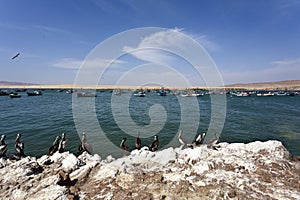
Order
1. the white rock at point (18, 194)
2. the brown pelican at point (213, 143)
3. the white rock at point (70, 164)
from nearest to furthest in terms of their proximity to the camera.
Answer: the white rock at point (18, 194), the white rock at point (70, 164), the brown pelican at point (213, 143)

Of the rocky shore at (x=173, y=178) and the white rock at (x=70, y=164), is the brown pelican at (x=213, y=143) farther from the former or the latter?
the white rock at (x=70, y=164)

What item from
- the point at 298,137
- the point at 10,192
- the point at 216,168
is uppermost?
the point at 216,168

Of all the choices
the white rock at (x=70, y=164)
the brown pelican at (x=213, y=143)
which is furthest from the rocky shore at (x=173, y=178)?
the brown pelican at (x=213, y=143)

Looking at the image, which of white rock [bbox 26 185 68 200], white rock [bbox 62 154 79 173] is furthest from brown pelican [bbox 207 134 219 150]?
white rock [bbox 26 185 68 200]

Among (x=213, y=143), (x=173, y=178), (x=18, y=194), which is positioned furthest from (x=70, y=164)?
(x=213, y=143)

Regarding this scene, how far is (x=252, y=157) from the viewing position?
689 cm

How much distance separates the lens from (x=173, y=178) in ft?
20.3

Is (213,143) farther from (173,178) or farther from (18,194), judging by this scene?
(18,194)

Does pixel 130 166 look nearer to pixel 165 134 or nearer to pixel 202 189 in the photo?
pixel 202 189

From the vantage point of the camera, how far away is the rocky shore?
212 inches

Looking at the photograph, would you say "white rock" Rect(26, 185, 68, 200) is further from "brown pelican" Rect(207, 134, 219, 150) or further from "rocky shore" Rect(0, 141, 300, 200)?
"brown pelican" Rect(207, 134, 219, 150)

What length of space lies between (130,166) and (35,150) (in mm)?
10514

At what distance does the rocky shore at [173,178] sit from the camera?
5.38 m

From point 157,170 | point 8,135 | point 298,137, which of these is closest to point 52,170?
point 157,170
